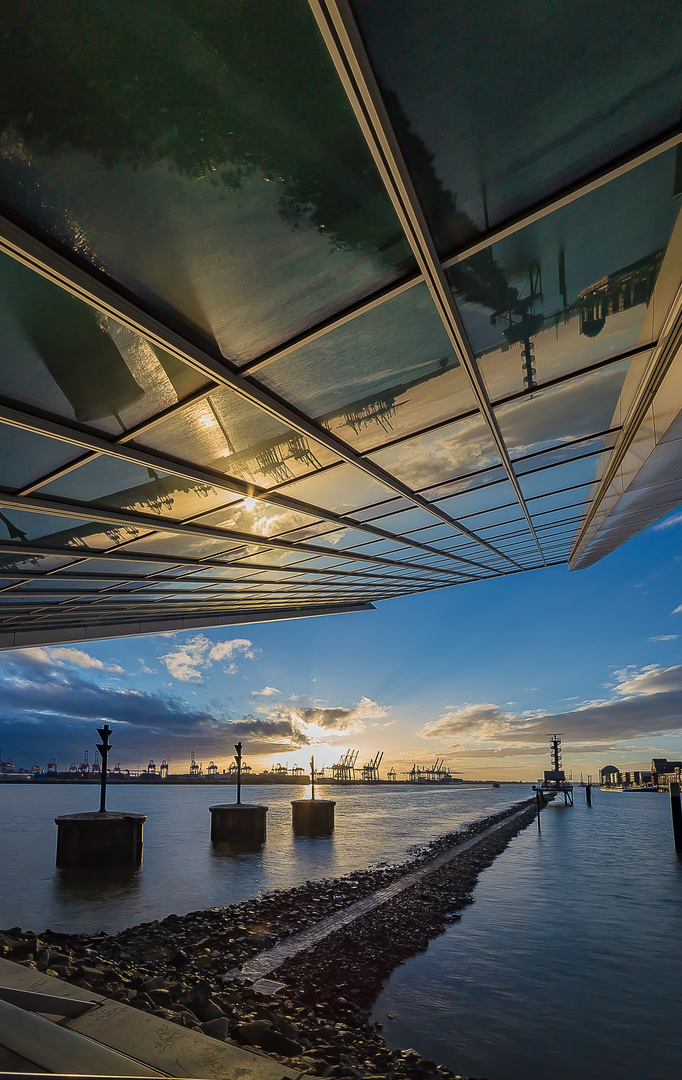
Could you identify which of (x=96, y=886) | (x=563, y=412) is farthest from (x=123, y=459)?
(x=96, y=886)

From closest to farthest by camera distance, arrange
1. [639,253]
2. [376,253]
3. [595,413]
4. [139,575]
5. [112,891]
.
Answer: [376,253] → [639,253] → [595,413] → [139,575] → [112,891]

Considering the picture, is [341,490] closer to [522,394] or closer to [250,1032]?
[522,394]

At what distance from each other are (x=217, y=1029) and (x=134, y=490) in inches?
314

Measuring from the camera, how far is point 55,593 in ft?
55.7

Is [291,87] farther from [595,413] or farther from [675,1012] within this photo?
[675,1012]

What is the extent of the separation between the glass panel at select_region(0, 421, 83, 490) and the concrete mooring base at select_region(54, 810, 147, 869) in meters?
20.3

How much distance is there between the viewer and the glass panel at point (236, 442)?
7.36 meters

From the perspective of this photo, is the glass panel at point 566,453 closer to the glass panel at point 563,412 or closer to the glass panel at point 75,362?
the glass panel at point 563,412

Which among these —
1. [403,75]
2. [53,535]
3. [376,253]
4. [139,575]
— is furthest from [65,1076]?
[139,575]

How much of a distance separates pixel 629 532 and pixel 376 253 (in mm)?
23297

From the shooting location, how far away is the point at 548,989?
13305 millimetres

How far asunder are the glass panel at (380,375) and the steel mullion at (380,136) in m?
0.21

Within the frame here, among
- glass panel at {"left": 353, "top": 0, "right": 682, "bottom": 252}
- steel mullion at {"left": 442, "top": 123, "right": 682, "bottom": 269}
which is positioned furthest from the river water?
glass panel at {"left": 353, "top": 0, "right": 682, "bottom": 252}

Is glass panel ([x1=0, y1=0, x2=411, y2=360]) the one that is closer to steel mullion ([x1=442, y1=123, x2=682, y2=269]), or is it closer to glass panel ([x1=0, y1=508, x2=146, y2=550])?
steel mullion ([x1=442, y1=123, x2=682, y2=269])
